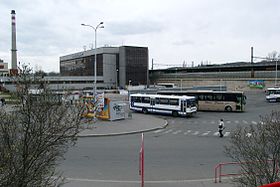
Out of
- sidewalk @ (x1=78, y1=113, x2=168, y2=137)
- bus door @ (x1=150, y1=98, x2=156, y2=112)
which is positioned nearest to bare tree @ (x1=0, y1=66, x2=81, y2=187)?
sidewalk @ (x1=78, y1=113, x2=168, y2=137)

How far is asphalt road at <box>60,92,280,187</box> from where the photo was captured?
1194 centimetres

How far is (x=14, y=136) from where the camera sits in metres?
5.82

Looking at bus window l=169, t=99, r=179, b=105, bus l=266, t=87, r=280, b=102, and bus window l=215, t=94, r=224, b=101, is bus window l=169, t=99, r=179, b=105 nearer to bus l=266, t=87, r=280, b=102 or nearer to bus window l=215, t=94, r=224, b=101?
bus window l=215, t=94, r=224, b=101

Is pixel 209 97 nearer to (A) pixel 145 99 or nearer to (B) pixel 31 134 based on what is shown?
(A) pixel 145 99

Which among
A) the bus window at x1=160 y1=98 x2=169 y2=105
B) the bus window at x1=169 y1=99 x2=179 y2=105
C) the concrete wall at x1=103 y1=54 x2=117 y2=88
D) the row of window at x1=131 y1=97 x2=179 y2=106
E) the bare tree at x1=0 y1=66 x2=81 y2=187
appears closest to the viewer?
the bare tree at x1=0 y1=66 x2=81 y2=187

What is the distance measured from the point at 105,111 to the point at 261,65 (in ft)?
237

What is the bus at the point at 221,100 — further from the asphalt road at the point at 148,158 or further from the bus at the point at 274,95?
the asphalt road at the point at 148,158

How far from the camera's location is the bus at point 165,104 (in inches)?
1314

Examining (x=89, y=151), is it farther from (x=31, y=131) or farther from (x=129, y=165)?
(x=31, y=131)

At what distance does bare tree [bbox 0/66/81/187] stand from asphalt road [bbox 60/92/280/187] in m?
5.11

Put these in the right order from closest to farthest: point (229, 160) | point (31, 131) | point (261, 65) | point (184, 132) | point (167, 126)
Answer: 1. point (31, 131)
2. point (229, 160)
3. point (184, 132)
4. point (167, 126)
5. point (261, 65)

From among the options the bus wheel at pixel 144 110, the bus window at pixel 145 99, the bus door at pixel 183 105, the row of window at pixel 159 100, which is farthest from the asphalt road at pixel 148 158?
the bus wheel at pixel 144 110

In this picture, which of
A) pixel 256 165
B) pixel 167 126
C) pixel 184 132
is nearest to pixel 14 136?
pixel 256 165

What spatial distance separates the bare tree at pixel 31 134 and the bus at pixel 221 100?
34511 millimetres
